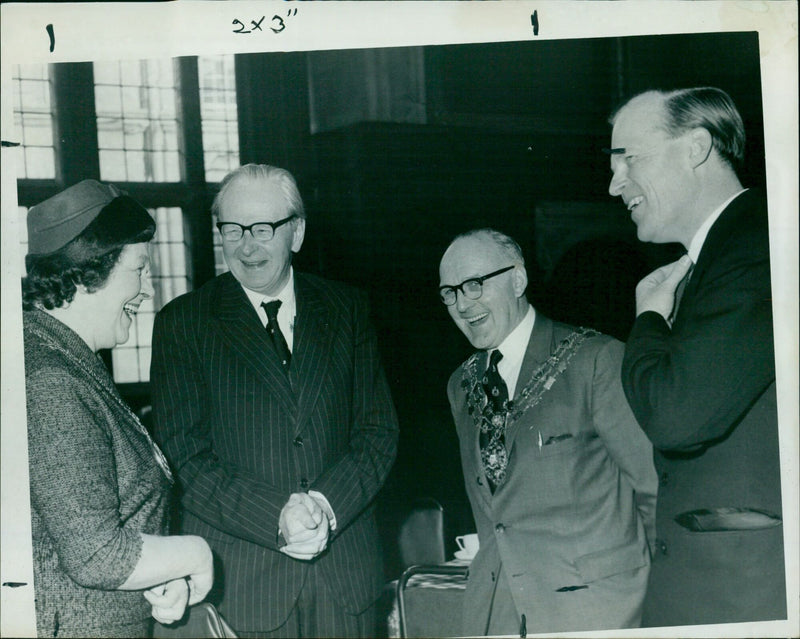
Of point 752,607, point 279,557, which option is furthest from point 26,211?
point 752,607

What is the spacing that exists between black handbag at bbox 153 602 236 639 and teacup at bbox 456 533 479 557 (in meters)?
0.78

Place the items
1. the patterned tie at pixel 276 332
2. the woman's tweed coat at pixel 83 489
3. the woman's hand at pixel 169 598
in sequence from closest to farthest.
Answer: the woman's tweed coat at pixel 83 489 < the woman's hand at pixel 169 598 < the patterned tie at pixel 276 332

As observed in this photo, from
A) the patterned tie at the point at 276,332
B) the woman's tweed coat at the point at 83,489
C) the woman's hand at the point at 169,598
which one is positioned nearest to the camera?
the woman's tweed coat at the point at 83,489

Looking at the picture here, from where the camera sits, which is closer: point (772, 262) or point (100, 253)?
point (100, 253)

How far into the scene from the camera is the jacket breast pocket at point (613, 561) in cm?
268

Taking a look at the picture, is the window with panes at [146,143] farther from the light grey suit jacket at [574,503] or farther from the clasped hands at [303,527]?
the light grey suit jacket at [574,503]

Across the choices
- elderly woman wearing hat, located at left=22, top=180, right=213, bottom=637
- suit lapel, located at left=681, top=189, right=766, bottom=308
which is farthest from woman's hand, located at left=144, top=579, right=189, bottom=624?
suit lapel, located at left=681, top=189, right=766, bottom=308

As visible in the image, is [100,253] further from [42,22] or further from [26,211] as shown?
[42,22]

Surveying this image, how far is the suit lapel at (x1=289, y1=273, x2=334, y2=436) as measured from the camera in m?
2.72

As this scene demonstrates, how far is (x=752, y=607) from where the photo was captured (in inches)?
111

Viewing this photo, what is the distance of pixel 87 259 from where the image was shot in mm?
2639

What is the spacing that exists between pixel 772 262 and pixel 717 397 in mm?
534

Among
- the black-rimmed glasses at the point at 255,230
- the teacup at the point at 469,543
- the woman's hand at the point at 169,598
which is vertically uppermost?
the black-rimmed glasses at the point at 255,230

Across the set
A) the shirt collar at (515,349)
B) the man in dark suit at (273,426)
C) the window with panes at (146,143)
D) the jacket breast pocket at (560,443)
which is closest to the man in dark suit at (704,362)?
the jacket breast pocket at (560,443)
